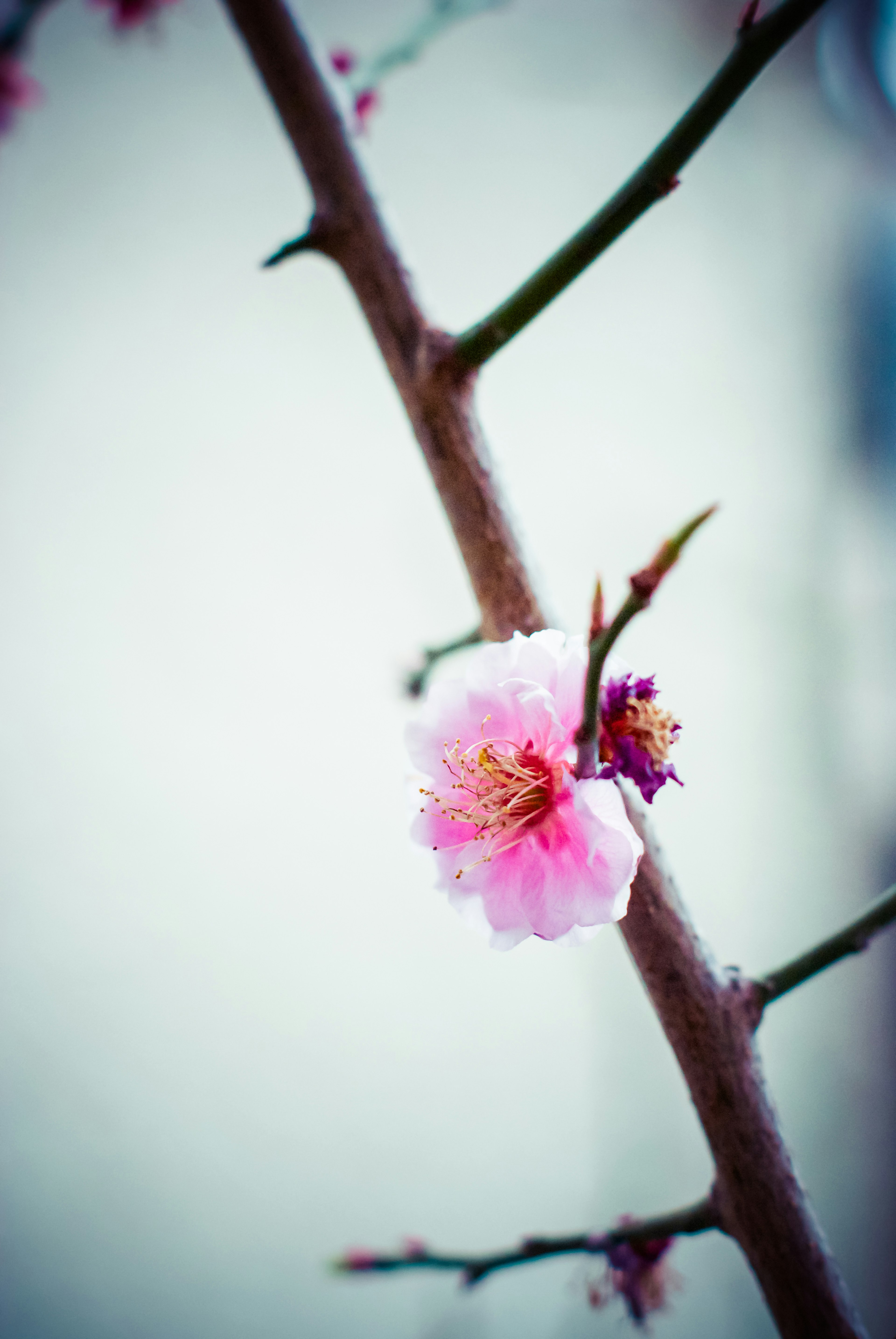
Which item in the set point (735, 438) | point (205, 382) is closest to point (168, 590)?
point (205, 382)

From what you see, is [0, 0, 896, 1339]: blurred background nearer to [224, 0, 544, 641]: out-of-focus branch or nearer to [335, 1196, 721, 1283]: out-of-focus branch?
[224, 0, 544, 641]: out-of-focus branch

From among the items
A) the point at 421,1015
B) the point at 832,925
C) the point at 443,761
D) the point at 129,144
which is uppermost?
the point at 129,144

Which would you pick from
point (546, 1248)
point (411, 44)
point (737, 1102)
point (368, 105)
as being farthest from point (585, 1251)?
point (368, 105)

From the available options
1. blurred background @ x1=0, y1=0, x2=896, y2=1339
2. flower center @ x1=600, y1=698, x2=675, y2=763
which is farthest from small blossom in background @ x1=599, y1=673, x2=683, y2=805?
blurred background @ x1=0, y1=0, x2=896, y2=1339

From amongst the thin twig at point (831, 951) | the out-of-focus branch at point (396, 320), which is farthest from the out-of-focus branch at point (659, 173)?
the thin twig at point (831, 951)

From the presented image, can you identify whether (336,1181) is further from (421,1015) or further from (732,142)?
(732,142)

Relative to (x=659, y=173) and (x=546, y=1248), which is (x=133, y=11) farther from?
(x=546, y=1248)
